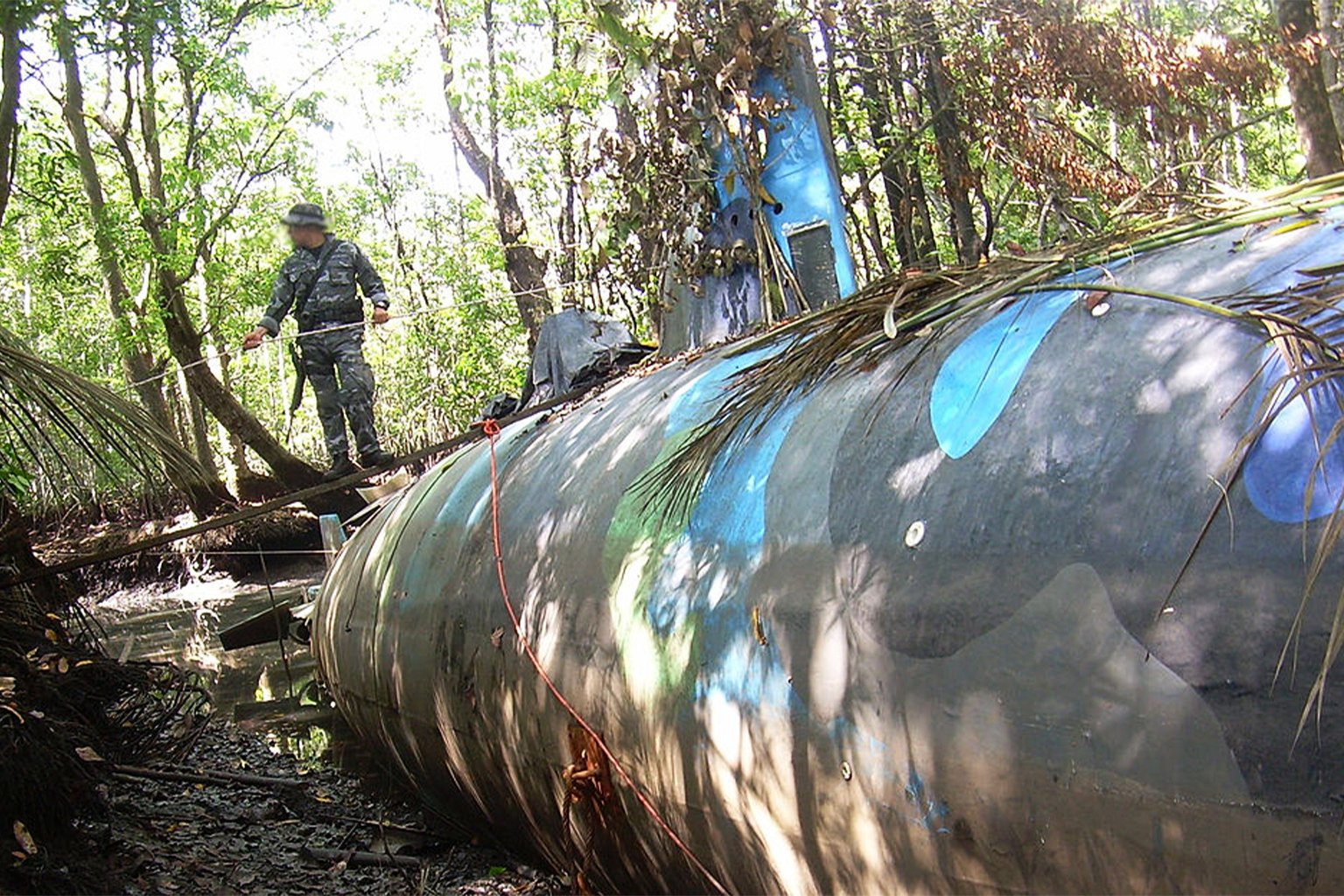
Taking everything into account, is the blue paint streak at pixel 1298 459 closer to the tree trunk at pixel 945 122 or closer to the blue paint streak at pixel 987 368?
the blue paint streak at pixel 987 368

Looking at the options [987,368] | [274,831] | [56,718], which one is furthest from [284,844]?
[987,368]

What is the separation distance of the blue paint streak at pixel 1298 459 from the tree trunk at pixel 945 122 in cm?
832

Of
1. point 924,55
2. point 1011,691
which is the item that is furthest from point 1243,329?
point 924,55

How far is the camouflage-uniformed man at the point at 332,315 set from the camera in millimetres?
9008

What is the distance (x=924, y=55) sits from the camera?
34.4ft

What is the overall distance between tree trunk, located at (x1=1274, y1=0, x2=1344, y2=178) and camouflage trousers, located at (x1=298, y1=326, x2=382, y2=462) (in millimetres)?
7510

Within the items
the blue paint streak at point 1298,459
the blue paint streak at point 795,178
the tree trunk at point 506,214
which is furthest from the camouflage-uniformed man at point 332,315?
the blue paint streak at point 1298,459

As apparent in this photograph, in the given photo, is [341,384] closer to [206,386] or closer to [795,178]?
[795,178]

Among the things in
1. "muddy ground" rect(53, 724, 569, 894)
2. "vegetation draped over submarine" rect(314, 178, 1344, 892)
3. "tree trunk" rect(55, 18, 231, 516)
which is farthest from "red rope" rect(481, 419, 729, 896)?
"tree trunk" rect(55, 18, 231, 516)

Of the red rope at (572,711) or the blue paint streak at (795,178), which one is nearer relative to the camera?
the red rope at (572,711)

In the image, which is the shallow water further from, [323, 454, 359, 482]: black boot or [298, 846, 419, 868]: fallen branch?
[298, 846, 419, 868]: fallen branch

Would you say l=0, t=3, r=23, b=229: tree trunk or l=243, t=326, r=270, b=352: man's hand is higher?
l=0, t=3, r=23, b=229: tree trunk

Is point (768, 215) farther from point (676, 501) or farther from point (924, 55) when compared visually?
point (924, 55)

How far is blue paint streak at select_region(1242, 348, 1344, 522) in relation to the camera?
192cm
